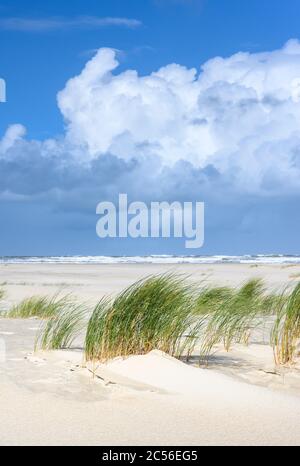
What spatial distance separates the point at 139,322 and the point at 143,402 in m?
1.31

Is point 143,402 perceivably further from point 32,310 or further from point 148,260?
point 148,260

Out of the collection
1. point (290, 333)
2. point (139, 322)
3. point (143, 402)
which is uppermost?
point (139, 322)

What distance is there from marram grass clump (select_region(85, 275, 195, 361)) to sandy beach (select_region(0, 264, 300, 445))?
204mm

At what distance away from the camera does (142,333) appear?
17.4 ft

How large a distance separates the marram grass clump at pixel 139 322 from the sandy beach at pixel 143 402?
0.67 ft

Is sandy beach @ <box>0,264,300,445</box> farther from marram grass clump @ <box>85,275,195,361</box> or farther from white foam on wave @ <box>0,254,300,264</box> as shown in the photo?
white foam on wave @ <box>0,254,300,264</box>

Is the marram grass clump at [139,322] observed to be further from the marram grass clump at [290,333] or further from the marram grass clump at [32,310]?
the marram grass clump at [32,310]

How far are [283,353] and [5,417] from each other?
2999 millimetres

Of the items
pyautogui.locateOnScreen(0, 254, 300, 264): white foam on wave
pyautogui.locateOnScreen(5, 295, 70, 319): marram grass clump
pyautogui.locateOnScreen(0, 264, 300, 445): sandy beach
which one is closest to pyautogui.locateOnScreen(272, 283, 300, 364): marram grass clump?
pyautogui.locateOnScreen(0, 264, 300, 445): sandy beach

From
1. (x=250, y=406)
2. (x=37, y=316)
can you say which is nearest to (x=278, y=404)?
(x=250, y=406)

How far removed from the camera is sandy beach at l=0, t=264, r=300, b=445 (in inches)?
134

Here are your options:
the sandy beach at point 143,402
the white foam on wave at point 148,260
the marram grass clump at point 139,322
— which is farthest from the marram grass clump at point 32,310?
the white foam on wave at point 148,260

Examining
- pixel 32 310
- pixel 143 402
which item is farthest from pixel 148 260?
pixel 143 402

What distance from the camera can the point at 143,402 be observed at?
4.02m
